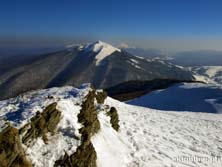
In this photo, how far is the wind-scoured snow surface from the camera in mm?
10914

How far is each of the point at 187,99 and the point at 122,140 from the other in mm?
33038

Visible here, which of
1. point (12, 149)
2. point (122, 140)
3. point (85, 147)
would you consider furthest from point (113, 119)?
point (12, 149)

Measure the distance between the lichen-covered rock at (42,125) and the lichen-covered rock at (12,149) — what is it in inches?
29.5

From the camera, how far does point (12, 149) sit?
30.0ft

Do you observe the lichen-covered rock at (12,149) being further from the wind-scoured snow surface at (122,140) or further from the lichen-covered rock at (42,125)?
the lichen-covered rock at (42,125)

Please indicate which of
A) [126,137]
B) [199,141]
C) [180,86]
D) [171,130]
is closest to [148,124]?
[171,130]

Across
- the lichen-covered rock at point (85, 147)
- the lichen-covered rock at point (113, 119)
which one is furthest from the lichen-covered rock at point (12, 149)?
the lichen-covered rock at point (113, 119)

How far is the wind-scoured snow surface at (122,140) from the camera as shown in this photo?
10.9 metres

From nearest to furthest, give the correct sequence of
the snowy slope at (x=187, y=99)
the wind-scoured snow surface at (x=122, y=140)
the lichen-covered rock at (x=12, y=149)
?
1. the lichen-covered rock at (x=12, y=149)
2. the wind-scoured snow surface at (x=122, y=140)
3. the snowy slope at (x=187, y=99)

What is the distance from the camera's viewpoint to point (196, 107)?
137 feet

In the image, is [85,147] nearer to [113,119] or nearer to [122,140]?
[122,140]

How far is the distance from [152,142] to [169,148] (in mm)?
967

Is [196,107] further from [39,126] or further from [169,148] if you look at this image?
[39,126]

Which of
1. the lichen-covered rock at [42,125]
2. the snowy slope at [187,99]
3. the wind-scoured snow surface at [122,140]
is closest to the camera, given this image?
the lichen-covered rock at [42,125]
